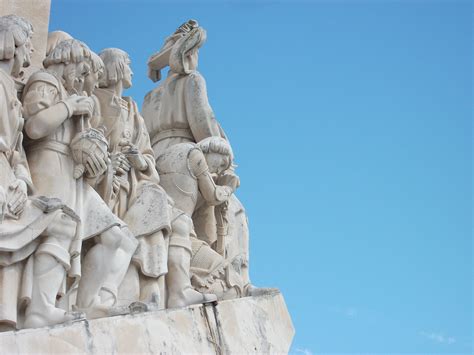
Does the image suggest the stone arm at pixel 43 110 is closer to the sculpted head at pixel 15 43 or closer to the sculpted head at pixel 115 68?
the sculpted head at pixel 15 43

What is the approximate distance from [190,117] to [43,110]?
11.2 ft

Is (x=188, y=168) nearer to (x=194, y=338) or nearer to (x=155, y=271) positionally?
(x=155, y=271)

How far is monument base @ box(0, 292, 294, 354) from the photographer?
6.98 meters

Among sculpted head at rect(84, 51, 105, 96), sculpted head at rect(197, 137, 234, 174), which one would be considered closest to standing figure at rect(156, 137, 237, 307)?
sculpted head at rect(197, 137, 234, 174)

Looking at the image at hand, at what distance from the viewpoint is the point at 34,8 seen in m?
9.32

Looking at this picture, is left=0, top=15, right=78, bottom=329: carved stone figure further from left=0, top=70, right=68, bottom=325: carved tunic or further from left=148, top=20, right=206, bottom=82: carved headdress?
left=148, top=20, right=206, bottom=82: carved headdress

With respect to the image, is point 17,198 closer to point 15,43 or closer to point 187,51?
point 15,43

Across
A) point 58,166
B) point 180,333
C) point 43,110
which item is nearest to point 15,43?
point 43,110

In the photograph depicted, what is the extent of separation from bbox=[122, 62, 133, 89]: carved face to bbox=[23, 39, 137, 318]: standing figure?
52.5 inches

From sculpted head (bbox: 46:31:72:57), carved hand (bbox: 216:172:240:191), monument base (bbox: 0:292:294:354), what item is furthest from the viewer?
carved hand (bbox: 216:172:240:191)

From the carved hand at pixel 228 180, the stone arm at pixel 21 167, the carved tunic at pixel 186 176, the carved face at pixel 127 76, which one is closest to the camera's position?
the stone arm at pixel 21 167

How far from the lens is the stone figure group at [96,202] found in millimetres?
7387

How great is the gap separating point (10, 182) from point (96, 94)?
1.98m

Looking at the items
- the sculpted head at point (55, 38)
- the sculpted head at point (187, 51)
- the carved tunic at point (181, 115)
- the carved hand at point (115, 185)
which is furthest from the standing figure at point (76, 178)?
→ the sculpted head at point (187, 51)
